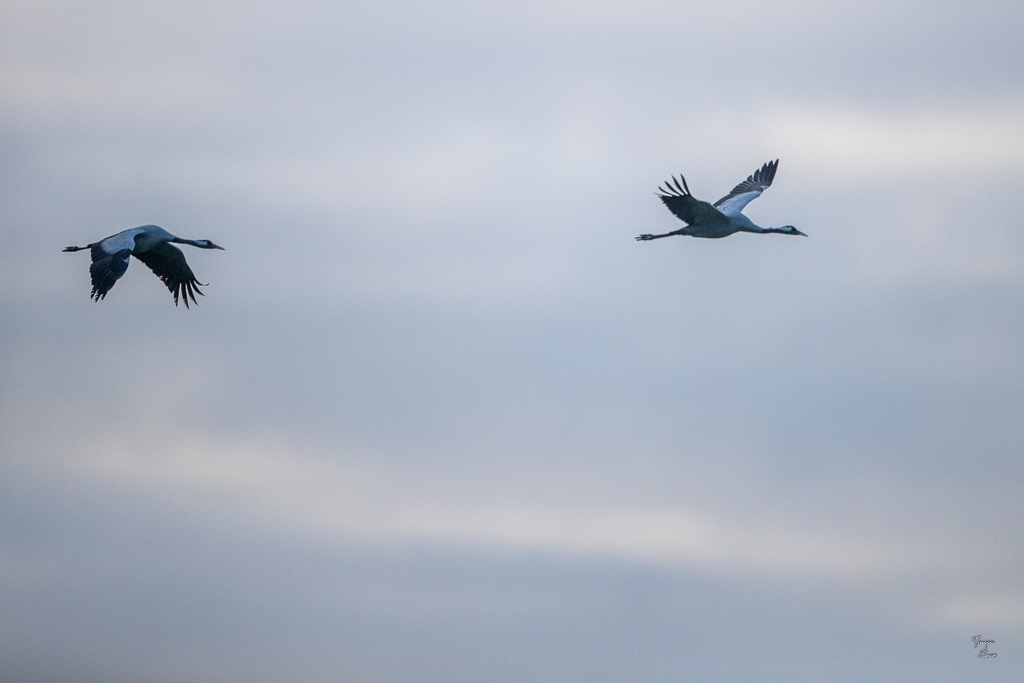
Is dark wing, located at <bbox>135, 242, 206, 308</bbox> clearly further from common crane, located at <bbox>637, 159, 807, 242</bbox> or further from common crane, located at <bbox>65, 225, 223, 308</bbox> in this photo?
common crane, located at <bbox>637, 159, 807, 242</bbox>

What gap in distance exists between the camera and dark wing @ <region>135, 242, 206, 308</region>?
44.7 metres

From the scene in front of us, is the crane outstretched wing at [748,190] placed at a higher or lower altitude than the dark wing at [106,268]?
higher

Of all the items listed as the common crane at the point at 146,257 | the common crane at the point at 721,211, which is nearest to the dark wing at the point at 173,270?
the common crane at the point at 146,257

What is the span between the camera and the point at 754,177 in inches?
2035

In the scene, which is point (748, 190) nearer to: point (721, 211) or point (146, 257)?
point (721, 211)

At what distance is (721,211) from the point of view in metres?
45.7

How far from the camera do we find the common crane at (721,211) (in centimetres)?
4275

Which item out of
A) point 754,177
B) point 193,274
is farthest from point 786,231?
point 193,274

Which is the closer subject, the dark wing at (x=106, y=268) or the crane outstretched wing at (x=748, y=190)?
the dark wing at (x=106, y=268)

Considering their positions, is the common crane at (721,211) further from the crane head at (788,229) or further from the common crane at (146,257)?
the common crane at (146,257)

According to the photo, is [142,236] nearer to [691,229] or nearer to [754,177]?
[691,229]

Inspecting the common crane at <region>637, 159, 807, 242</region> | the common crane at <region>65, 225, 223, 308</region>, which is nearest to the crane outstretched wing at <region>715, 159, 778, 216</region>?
the common crane at <region>637, 159, 807, 242</region>

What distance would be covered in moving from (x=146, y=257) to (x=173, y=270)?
0.93 meters

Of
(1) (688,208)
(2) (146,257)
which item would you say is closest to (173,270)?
(2) (146,257)
